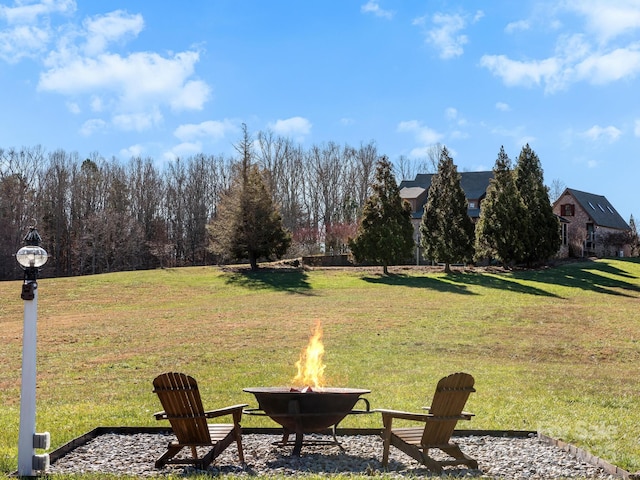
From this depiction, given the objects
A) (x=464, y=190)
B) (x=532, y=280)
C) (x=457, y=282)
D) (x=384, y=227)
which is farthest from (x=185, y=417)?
(x=464, y=190)

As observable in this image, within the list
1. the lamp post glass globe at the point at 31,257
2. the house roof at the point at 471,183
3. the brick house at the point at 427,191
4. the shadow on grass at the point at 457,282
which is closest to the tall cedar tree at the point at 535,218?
the shadow on grass at the point at 457,282

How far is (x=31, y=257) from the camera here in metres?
6.69

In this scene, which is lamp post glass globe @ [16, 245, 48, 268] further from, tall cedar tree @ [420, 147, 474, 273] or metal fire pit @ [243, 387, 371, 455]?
tall cedar tree @ [420, 147, 474, 273]

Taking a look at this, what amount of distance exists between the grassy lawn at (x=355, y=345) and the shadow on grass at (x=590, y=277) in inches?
8.1

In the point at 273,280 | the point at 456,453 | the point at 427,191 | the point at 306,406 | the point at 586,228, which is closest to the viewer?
the point at 456,453

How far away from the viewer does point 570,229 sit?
184ft

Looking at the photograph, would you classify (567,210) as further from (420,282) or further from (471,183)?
(420,282)

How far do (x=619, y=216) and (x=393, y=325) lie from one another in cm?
4775

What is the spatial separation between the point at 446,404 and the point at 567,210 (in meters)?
52.2

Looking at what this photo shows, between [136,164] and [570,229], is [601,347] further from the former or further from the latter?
[136,164]

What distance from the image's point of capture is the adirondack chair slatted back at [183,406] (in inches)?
269

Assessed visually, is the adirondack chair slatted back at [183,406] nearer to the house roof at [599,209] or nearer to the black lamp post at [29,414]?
the black lamp post at [29,414]

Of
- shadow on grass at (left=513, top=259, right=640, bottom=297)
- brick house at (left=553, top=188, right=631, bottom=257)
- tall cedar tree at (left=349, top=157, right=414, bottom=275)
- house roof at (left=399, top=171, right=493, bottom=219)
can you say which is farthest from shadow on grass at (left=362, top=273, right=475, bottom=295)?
brick house at (left=553, top=188, right=631, bottom=257)

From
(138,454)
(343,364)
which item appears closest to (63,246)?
(343,364)
